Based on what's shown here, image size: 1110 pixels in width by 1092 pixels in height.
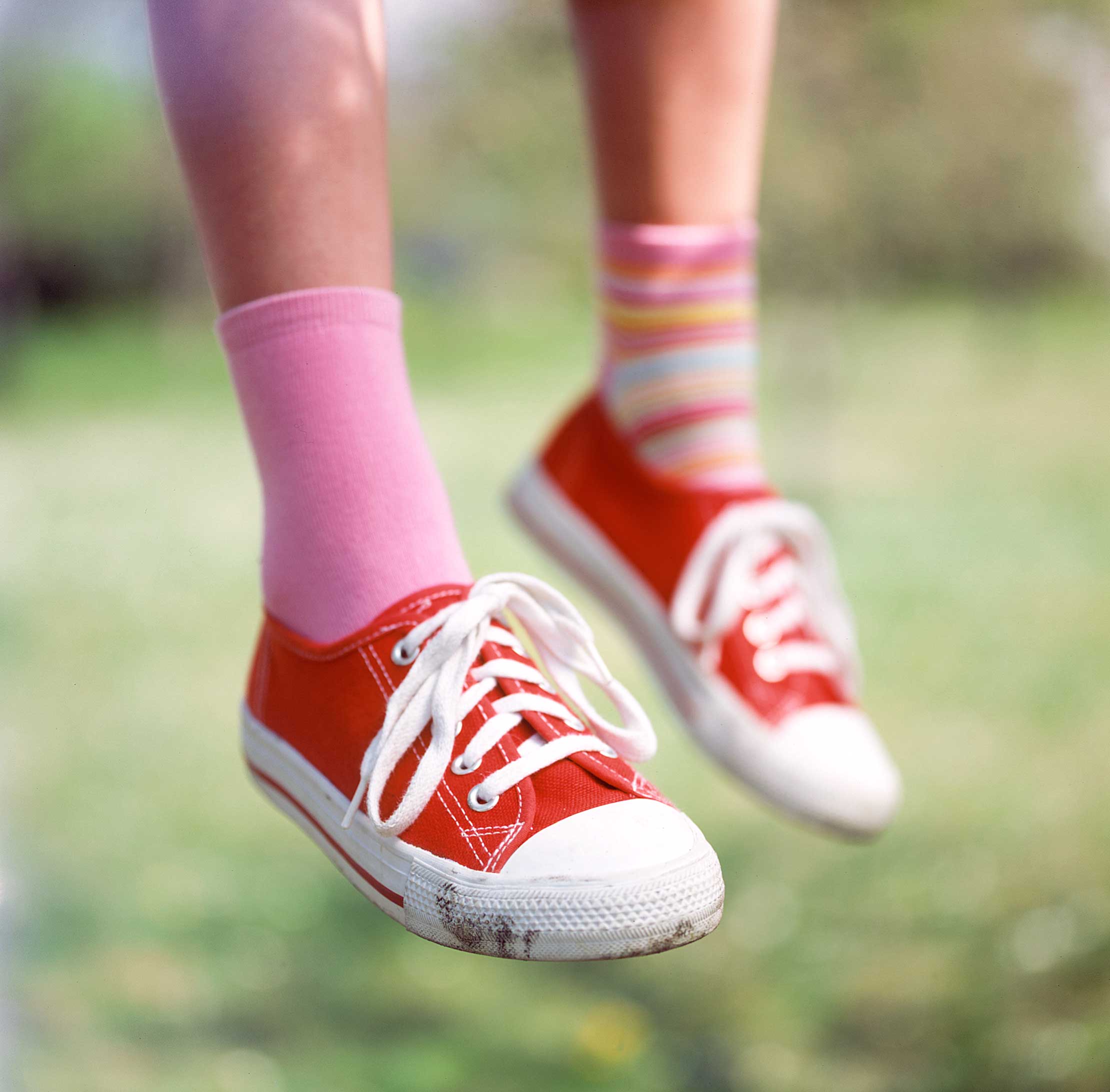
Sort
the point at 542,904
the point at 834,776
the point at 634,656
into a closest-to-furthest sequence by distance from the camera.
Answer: the point at 542,904 → the point at 834,776 → the point at 634,656

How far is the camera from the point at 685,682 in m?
0.89

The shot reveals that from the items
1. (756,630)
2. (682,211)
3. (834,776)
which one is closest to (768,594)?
(756,630)

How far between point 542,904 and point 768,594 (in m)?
0.46

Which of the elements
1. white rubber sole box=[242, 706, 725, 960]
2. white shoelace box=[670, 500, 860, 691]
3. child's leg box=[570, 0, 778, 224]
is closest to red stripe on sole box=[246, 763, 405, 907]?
white rubber sole box=[242, 706, 725, 960]

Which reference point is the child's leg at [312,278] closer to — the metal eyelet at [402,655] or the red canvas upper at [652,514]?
the metal eyelet at [402,655]

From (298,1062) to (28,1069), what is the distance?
0.69 feet

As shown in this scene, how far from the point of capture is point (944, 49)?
11.4 feet

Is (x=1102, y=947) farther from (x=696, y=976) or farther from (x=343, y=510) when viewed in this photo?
(x=343, y=510)

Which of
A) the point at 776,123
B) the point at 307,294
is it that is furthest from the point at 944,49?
the point at 307,294

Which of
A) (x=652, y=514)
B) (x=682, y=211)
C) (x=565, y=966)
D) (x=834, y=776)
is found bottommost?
(x=565, y=966)

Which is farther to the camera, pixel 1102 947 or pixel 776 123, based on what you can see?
pixel 776 123

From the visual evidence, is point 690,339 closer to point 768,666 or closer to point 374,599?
point 768,666

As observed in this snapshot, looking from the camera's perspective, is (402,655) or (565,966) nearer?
(402,655)

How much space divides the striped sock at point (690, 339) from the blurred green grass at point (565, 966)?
0.19 meters
